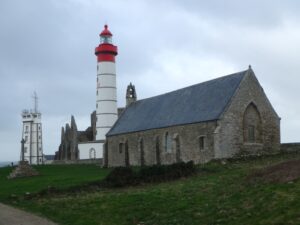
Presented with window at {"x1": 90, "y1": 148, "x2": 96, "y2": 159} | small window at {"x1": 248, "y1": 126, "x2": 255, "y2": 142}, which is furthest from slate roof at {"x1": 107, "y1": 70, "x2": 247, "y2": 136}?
window at {"x1": 90, "y1": 148, "x2": 96, "y2": 159}

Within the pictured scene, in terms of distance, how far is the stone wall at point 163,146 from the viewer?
111 feet

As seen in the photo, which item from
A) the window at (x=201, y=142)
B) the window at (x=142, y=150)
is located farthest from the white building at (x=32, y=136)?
the window at (x=201, y=142)

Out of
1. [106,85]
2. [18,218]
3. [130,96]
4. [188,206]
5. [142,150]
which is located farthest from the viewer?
[106,85]

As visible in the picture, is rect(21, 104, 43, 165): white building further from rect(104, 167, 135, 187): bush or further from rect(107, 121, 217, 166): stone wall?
rect(104, 167, 135, 187): bush

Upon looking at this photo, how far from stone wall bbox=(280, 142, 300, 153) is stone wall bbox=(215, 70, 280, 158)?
1.86 ft

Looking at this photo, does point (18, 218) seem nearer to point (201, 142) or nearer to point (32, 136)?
point (201, 142)

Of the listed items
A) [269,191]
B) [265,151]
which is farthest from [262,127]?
[269,191]

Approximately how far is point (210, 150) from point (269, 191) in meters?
18.5

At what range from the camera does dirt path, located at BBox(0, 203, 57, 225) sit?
14773 mm

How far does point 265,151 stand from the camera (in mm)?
35344

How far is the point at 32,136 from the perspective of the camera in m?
82.4

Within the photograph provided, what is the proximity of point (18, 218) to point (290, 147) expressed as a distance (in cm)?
2560

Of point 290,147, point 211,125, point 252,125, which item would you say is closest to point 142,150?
point 211,125

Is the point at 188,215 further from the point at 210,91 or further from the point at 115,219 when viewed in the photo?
the point at 210,91
